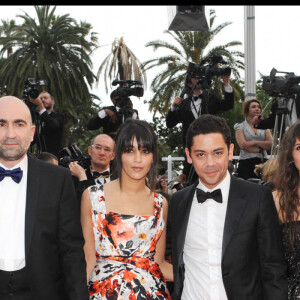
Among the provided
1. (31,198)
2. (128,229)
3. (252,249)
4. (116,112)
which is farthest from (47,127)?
(252,249)

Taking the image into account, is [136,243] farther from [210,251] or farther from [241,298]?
[241,298]

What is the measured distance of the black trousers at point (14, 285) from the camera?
2572 millimetres

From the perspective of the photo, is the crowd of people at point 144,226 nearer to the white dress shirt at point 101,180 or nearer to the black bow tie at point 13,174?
the black bow tie at point 13,174

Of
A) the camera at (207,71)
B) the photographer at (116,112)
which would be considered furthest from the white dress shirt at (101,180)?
the camera at (207,71)


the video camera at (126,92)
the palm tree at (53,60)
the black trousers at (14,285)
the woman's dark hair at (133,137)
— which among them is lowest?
the black trousers at (14,285)

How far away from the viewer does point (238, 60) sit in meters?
22.9

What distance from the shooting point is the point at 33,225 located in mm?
2633

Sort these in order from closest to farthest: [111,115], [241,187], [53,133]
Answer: [241,187], [111,115], [53,133]

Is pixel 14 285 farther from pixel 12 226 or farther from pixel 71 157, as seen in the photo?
pixel 71 157

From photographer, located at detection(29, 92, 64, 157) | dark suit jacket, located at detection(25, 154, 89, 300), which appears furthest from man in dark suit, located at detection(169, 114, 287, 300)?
photographer, located at detection(29, 92, 64, 157)

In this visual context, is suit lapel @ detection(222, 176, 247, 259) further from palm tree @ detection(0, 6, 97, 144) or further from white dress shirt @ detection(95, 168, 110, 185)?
palm tree @ detection(0, 6, 97, 144)

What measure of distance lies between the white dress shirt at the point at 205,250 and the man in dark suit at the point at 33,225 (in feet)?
2.10
